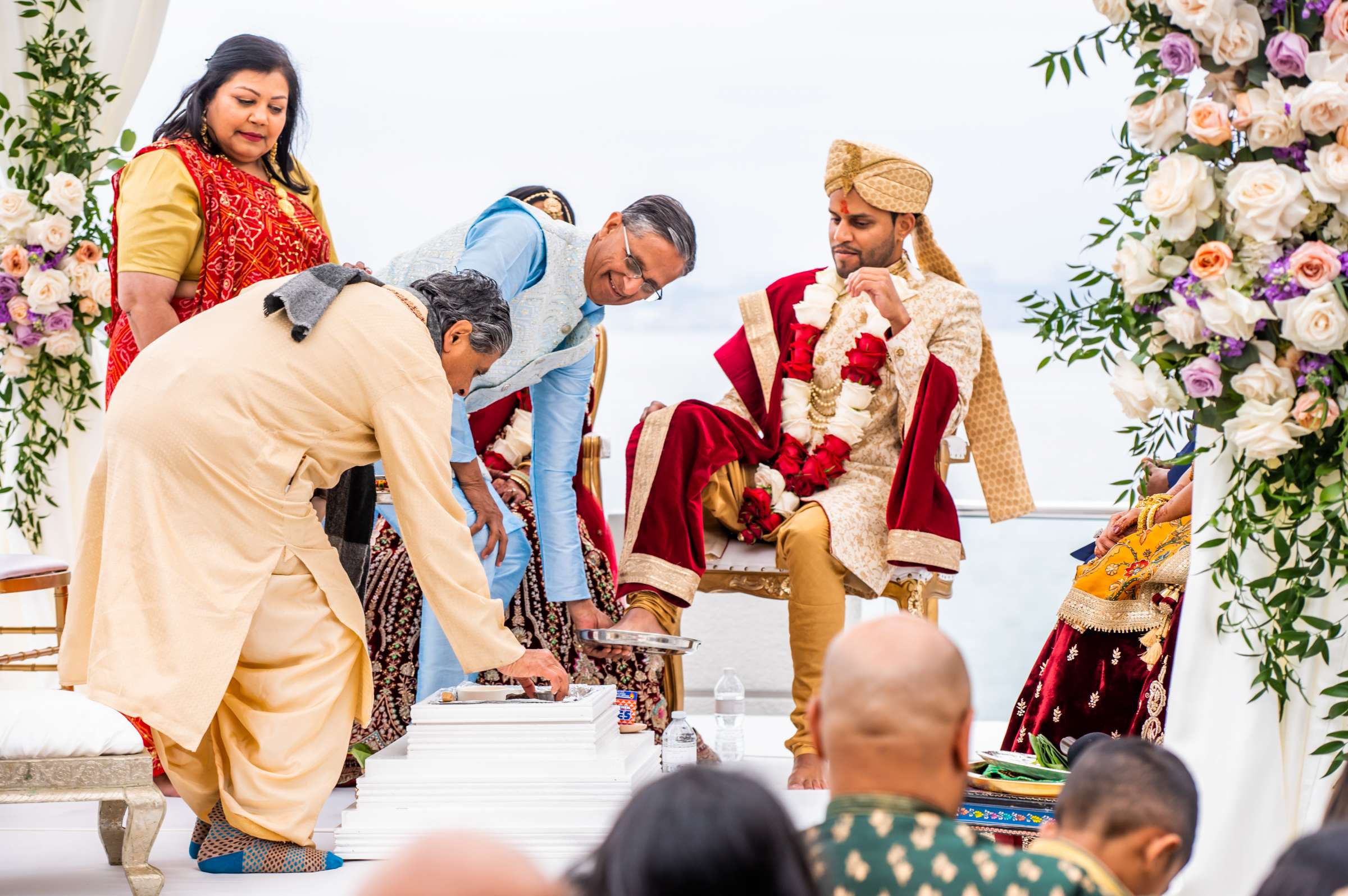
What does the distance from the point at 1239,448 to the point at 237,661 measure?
1894 millimetres

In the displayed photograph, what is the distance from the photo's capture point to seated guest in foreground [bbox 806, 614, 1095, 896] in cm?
128

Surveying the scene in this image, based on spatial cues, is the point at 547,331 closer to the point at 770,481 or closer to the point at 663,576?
the point at 663,576

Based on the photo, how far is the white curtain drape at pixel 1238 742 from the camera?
2453 mm

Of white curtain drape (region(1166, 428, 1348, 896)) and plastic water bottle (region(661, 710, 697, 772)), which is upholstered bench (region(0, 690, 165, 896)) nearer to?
plastic water bottle (region(661, 710, 697, 772))

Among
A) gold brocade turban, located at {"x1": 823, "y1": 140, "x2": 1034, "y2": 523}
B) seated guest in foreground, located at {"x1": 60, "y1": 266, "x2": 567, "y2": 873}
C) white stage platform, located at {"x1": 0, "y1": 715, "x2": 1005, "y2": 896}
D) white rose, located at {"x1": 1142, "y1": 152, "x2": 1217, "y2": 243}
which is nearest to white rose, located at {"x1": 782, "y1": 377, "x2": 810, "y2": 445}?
gold brocade turban, located at {"x1": 823, "y1": 140, "x2": 1034, "y2": 523}

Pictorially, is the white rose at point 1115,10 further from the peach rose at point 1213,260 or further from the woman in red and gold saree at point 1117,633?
the woman in red and gold saree at point 1117,633

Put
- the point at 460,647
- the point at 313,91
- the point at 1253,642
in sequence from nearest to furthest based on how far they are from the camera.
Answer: the point at 1253,642
the point at 460,647
the point at 313,91

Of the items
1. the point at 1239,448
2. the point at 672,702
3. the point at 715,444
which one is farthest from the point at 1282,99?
the point at 672,702

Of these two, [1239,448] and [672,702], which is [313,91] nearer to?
[672,702]

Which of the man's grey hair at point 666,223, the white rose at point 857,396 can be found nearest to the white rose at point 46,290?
the man's grey hair at point 666,223

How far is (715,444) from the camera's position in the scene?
13.3ft

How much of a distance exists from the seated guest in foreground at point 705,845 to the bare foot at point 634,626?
2.66m

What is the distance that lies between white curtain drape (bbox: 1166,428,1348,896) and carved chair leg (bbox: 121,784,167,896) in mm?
1819

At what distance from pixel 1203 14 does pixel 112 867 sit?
2.64 m
